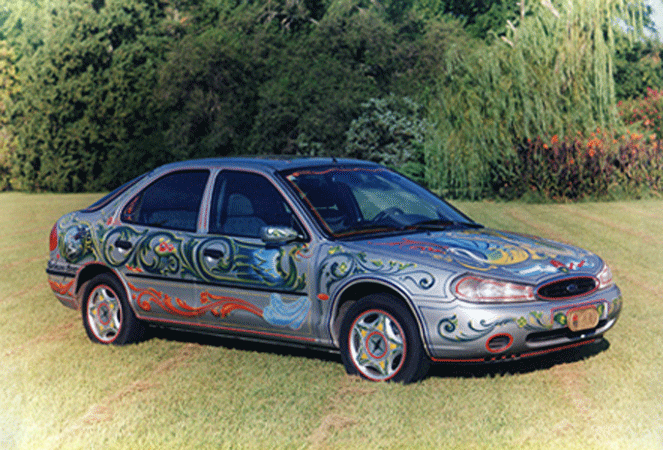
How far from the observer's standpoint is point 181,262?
818cm

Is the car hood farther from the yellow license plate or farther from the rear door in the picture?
the rear door

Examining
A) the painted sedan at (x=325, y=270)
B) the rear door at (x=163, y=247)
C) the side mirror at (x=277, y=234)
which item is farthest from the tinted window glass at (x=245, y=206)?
the side mirror at (x=277, y=234)

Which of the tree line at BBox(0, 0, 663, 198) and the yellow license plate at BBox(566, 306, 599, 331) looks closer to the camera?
the yellow license plate at BBox(566, 306, 599, 331)

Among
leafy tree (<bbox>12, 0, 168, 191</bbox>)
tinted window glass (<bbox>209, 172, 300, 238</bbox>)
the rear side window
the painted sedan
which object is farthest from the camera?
leafy tree (<bbox>12, 0, 168, 191</bbox>)

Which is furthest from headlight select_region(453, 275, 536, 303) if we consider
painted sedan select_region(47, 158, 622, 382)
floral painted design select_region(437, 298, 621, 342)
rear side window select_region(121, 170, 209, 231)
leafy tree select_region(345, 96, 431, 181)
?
leafy tree select_region(345, 96, 431, 181)

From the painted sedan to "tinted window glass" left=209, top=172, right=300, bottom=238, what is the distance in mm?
11

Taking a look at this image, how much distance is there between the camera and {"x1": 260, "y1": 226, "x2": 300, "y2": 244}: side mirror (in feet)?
24.3

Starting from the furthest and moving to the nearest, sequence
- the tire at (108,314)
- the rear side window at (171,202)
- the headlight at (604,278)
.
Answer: the tire at (108,314) → the rear side window at (171,202) → the headlight at (604,278)

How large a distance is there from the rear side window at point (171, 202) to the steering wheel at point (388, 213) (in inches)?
56.6

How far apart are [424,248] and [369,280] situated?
441mm

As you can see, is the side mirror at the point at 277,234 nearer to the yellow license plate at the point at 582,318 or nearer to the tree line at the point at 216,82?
the yellow license plate at the point at 582,318

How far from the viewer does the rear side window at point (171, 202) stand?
838 centimetres

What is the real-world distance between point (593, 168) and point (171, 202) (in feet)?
69.3

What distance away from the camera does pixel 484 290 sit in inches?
265
